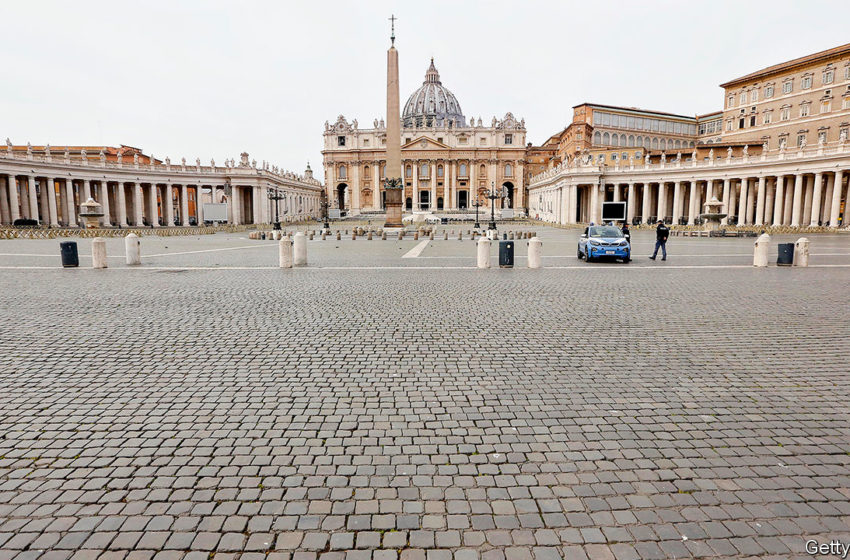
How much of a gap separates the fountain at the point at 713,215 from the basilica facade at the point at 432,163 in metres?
62.4

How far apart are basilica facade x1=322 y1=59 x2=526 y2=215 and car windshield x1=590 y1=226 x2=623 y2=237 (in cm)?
8514

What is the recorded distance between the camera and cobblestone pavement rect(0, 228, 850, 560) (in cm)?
289

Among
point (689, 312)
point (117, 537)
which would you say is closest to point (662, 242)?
point (689, 312)

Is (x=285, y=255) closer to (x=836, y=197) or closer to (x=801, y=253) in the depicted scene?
(x=801, y=253)

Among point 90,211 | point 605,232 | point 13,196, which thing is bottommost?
point 605,232

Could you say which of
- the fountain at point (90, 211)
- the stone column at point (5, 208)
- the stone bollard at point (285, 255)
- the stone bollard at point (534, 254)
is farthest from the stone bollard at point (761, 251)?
the stone column at point (5, 208)

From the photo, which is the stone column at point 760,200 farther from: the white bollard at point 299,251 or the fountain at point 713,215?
the white bollard at point 299,251

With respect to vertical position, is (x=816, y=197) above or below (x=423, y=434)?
above

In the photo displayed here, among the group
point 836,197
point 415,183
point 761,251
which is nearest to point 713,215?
point 836,197

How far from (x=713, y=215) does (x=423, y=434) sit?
42409 mm

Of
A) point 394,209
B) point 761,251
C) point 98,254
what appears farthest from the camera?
Answer: point 394,209

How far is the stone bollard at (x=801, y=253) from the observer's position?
53.9 ft

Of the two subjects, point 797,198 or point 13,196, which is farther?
point 13,196

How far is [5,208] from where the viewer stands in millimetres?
51344
